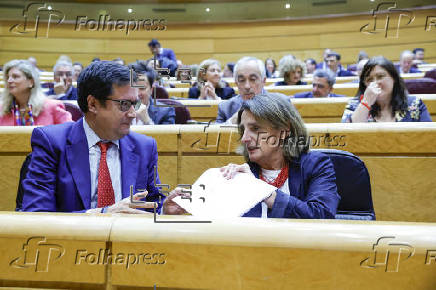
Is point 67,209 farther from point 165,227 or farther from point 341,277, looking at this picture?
point 341,277

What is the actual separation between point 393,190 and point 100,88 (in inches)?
30.8

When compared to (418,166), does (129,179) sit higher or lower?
lower

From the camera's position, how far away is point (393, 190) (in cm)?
107

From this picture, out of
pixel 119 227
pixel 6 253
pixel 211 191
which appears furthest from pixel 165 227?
pixel 211 191

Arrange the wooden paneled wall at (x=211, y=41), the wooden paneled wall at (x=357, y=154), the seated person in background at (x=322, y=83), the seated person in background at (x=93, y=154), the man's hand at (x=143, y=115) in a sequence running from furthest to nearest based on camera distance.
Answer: the wooden paneled wall at (x=211, y=41) < the seated person in background at (x=322, y=83) < the man's hand at (x=143, y=115) < the wooden paneled wall at (x=357, y=154) < the seated person in background at (x=93, y=154)

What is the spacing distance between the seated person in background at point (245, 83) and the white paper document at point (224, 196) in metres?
0.90

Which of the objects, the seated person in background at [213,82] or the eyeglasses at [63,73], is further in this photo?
the eyeglasses at [63,73]

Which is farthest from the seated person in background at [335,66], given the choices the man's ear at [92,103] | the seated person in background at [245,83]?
the man's ear at [92,103]

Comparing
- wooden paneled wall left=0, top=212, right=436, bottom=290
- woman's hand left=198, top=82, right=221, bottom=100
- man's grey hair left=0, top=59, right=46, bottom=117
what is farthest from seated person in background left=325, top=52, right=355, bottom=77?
wooden paneled wall left=0, top=212, right=436, bottom=290

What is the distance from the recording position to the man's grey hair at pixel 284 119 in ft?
2.75

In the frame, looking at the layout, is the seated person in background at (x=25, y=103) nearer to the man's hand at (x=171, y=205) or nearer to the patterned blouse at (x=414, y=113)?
the man's hand at (x=171, y=205)

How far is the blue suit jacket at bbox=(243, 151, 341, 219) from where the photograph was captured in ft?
2.42

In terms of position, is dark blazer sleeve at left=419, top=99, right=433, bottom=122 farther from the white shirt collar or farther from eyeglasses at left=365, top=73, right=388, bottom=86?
the white shirt collar

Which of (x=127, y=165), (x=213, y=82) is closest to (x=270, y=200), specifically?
(x=127, y=165)
